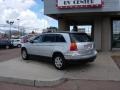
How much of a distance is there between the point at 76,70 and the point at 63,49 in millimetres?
1187

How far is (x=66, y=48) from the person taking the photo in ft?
39.3

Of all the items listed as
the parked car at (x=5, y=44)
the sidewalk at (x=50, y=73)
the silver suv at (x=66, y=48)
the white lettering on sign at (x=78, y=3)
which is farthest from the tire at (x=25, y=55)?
the parked car at (x=5, y=44)

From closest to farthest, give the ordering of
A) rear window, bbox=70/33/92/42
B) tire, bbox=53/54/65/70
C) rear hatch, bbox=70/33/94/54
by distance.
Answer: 1. rear hatch, bbox=70/33/94/54
2. rear window, bbox=70/33/92/42
3. tire, bbox=53/54/65/70

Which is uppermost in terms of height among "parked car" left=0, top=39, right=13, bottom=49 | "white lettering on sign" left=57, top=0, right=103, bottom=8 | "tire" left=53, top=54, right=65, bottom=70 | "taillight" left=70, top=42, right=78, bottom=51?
"white lettering on sign" left=57, top=0, right=103, bottom=8

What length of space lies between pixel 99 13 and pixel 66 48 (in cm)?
803

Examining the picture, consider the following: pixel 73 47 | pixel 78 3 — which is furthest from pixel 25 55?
pixel 78 3

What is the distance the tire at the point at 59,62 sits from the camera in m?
12.2

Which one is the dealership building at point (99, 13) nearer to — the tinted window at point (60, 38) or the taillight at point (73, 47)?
the tinted window at point (60, 38)

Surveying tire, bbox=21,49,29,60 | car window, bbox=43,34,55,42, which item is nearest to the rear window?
car window, bbox=43,34,55,42

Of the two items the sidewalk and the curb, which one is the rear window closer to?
the sidewalk

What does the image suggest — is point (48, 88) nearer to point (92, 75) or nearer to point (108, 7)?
point (92, 75)

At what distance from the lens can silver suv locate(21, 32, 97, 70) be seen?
467 inches

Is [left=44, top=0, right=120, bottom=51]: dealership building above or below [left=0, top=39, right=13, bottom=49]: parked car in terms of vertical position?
above

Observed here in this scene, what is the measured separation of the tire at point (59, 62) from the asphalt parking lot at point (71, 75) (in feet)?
0.77
